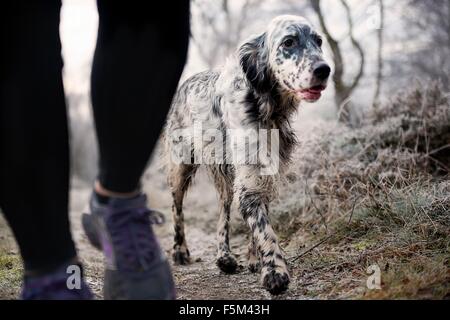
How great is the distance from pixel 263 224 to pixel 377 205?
0.91 meters

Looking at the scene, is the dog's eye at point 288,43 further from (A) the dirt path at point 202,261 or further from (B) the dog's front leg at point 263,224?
(A) the dirt path at point 202,261

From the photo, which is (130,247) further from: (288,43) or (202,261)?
(202,261)

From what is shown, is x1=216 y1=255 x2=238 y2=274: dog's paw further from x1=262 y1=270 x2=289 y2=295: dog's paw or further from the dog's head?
the dog's head

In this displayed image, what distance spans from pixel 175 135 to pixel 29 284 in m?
2.56

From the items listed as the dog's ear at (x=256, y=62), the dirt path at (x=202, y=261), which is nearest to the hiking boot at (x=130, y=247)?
the dirt path at (x=202, y=261)

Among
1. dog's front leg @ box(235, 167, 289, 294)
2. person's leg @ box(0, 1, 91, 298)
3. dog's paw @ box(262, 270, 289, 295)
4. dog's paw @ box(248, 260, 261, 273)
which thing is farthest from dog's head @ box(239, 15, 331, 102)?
person's leg @ box(0, 1, 91, 298)

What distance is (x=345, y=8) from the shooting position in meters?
6.51

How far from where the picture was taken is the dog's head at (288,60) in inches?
106

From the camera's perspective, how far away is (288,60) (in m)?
2.85

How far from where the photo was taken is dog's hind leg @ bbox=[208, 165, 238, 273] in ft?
10.4

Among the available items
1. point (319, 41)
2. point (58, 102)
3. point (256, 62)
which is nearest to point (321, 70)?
point (319, 41)
